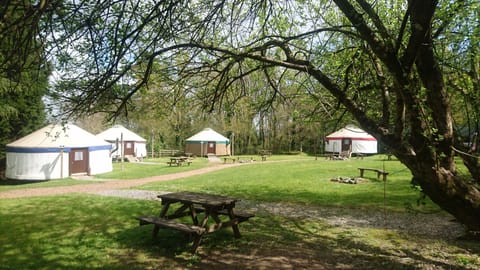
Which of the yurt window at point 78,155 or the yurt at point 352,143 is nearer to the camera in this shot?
the yurt window at point 78,155

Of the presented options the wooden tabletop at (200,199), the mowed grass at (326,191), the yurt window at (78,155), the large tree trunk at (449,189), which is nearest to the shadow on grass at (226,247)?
the wooden tabletop at (200,199)

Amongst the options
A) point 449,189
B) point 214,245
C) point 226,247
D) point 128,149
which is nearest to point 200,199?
point 214,245

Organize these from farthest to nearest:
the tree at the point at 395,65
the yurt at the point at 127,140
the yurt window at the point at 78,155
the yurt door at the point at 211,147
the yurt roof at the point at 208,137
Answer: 1. the yurt door at the point at 211,147
2. the yurt roof at the point at 208,137
3. the yurt at the point at 127,140
4. the yurt window at the point at 78,155
5. the tree at the point at 395,65

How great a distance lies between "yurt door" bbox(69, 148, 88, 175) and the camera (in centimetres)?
2009

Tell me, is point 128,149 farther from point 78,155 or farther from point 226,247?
point 226,247

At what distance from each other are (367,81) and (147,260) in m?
4.70

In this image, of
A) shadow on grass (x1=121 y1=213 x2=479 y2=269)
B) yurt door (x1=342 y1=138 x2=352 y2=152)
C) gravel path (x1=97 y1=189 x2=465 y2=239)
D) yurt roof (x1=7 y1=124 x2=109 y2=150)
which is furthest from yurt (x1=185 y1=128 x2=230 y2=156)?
shadow on grass (x1=121 y1=213 x2=479 y2=269)

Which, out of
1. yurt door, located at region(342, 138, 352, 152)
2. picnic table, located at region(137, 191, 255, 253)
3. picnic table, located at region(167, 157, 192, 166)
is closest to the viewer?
picnic table, located at region(137, 191, 255, 253)

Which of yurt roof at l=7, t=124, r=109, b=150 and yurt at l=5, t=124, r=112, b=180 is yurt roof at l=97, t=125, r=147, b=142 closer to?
yurt roof at l=7, t=124, r=109, b=150

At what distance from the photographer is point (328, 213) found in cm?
854

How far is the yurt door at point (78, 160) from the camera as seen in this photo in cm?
2009

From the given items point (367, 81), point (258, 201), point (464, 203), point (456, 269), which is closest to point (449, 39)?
point (367, 81)

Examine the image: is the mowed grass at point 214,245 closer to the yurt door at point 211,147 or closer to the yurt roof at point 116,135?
the yurt roof at point 116,135

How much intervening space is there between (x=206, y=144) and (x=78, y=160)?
728 inches
